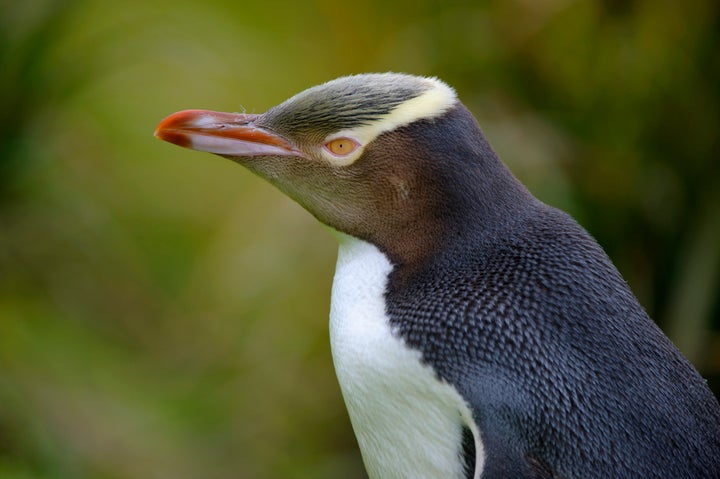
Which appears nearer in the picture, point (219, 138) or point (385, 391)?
point (385, 391)

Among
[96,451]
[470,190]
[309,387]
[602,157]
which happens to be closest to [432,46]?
[602,157]

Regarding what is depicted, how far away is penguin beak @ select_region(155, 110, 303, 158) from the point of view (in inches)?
72.0

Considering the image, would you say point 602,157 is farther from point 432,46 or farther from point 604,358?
point 604,358

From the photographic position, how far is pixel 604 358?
1562 mm

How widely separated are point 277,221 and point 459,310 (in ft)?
7.11

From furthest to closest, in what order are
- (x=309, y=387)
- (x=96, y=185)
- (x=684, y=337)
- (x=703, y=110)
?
(x=96, y=185) < (x=309, y=387) < (x=703, y=110) < (x=684, y=337)

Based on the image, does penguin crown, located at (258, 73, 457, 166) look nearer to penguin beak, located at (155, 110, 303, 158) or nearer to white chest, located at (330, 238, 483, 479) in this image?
penguin beak, located at (155, 110, 303, 158)

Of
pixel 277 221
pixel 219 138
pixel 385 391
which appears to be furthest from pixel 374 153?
pixel 277 221

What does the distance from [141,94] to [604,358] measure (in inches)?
208

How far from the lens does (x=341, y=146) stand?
1793 mm

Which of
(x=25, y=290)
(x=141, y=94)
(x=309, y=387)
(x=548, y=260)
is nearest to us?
(x=548, y=260)

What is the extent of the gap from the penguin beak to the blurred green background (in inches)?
65.8

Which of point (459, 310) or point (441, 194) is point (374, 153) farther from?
point (459, 310)

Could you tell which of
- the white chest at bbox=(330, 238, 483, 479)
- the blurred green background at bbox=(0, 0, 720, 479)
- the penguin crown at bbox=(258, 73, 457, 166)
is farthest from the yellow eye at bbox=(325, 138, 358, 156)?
the blurred green background at bbox=(0, 0, 720, 479)
